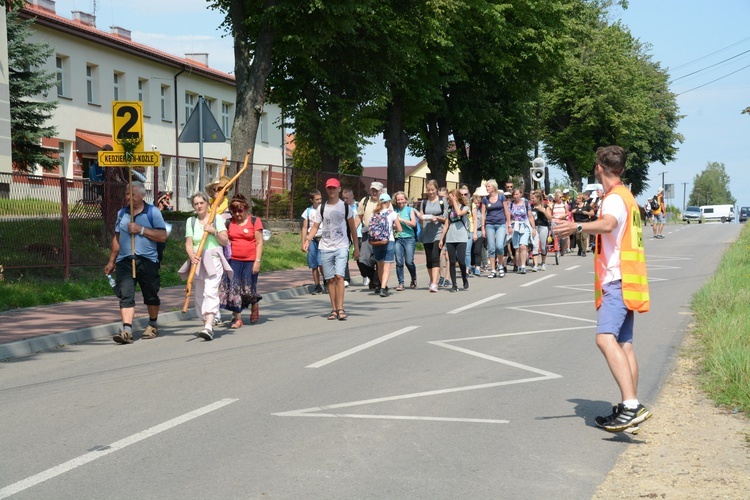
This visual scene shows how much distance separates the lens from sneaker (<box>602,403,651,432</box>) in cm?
633

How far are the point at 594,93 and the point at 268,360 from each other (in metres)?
57.1

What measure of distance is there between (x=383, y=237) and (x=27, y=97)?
59.9 feet

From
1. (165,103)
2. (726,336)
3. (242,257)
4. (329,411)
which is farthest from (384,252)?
(165,103)

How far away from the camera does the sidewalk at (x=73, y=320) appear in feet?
36.1

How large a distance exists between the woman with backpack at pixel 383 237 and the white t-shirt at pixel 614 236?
33.3ft

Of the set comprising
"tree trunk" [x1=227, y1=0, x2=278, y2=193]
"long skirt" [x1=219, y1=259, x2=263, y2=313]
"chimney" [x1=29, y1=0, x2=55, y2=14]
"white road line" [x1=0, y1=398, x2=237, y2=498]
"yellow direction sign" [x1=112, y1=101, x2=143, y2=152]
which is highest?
"chimney" [x1=29, y1=0, x2=55, y2=14]

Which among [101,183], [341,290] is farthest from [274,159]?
[341,290]

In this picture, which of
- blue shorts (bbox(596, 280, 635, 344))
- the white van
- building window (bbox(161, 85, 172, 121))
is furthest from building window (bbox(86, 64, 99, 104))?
the white van

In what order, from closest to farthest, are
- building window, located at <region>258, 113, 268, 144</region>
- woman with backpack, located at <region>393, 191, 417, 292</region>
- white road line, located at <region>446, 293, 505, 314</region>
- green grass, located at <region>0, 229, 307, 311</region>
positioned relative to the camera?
1. white road line, located at <region>446, 293, 505, 314</region>
2. green grass, located at <region>0, 229, 307, 311</region>
3. woman with backpack, located at <region>393, 191, 417, 292</region>
4. building window, located at <region>258, 113, 268, 144</region>

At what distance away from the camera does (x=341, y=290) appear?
42.5 feet

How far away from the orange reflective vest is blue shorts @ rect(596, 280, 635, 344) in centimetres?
5

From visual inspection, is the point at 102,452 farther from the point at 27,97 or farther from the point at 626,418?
the point at 27,97

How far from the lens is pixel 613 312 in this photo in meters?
6.52

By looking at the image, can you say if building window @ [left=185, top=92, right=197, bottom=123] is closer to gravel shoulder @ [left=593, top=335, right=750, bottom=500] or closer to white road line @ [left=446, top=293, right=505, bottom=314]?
white road line @ [left=446, top=293, right=505, bottom=314]
